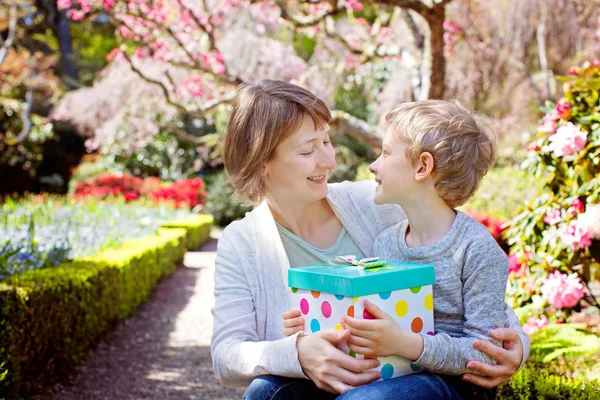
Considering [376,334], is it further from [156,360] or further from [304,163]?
[156,360]

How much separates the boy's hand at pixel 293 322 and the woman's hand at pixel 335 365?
11cm

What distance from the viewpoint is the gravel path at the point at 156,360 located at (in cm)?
445

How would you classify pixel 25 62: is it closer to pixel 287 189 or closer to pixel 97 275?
pixel 97 275

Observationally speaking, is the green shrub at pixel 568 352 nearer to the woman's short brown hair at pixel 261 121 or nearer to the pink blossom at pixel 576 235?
the pink blossom at pixel 576 235

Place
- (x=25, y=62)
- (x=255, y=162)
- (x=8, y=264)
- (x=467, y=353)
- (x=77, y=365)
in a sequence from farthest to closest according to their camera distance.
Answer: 1. (x=25, y=62)
2. (x=77, y=365)
3. (x=8, y=264)
4. (x=255, y=162)
5. (x=467, y=353)

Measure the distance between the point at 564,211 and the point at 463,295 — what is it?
2.01 metres

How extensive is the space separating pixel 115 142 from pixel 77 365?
1392 cm

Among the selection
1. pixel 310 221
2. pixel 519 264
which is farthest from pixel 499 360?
pixel 519 264

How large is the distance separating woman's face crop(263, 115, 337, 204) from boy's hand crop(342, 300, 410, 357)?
589 mm

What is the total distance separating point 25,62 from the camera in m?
17.0

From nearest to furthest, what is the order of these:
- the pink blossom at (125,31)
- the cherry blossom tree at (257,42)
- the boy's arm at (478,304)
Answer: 1. the boy's arm at (478,304)
2. the cherry blossom tree at (257,42)
3. the pink blossom at (125,31)

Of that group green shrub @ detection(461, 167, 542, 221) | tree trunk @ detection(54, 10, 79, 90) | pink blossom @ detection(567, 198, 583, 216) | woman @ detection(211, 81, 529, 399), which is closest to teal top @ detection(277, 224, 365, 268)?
woman @ detection(211, 81, 529, 399)

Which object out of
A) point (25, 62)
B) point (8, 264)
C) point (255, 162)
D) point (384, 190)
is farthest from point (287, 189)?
point (25, 62)

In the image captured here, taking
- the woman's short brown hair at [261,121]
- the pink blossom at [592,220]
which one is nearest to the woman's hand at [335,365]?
the woman's short brown hair at [261,121]
